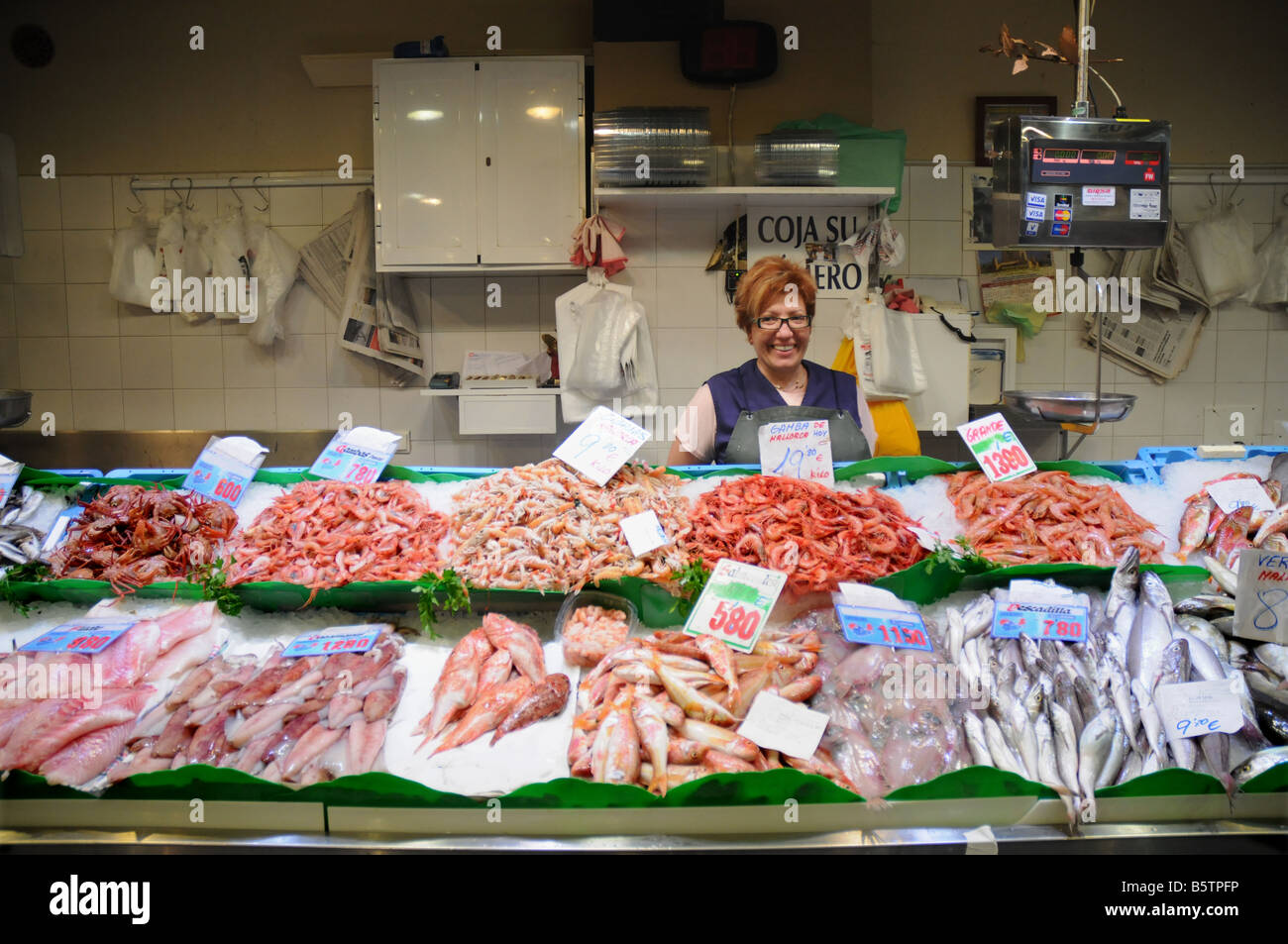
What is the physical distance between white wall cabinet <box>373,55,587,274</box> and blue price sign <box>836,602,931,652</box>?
11.6ft

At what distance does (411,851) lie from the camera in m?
1.46

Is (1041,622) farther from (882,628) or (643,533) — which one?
(643,533)

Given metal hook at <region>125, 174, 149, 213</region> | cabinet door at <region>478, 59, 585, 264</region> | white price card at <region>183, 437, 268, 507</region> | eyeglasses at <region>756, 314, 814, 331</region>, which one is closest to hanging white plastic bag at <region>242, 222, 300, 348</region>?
metal hook at <region>125, 174, 149, 213</region>

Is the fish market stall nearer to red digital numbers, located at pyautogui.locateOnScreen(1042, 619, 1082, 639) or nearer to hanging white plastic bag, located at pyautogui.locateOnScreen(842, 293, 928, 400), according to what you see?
red digital numbers, located at pyautogui.locateOnScreen(1042, 619, 1082, 639)

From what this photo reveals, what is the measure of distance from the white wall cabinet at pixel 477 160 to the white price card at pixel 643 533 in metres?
3.08

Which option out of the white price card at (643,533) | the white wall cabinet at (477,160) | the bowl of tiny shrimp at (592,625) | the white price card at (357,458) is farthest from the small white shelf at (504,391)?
the bowl of tiny shrimp at (592,625)

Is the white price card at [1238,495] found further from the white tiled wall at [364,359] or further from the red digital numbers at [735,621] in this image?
the white tiled wall at [364,359]

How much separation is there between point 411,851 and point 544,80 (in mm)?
4435

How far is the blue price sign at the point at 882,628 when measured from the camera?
72.1 inches

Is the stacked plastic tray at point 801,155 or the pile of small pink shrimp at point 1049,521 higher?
the stacked plastic tray at point 801,155

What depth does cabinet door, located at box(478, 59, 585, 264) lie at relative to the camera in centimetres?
487
